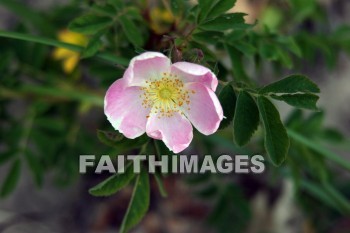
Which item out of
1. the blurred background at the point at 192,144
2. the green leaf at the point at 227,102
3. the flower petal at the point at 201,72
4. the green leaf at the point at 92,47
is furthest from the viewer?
the blurred background at the point at 192,144

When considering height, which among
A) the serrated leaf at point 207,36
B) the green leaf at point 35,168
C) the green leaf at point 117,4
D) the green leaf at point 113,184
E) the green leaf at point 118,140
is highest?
the green leaf at point 117,4

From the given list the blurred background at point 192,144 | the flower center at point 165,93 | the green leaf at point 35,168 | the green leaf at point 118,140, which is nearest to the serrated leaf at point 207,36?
the blurred background at point 192,144

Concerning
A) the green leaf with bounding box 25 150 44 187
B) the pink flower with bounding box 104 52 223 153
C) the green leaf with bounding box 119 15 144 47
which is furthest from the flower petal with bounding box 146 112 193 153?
the green leaf with bounding box 25 150 44 187

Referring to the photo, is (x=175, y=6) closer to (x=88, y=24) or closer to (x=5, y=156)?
(x=88, y=24)

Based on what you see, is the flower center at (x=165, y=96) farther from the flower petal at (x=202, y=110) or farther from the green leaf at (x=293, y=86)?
the green leaf at (x=293, y=86)

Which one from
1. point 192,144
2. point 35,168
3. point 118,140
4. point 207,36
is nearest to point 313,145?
point 207,36

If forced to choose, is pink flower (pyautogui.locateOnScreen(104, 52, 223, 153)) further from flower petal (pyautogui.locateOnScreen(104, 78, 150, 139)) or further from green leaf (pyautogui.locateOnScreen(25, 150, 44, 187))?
green leaf (pyautogui.locateOnScreen(25, 150, 44, 187))

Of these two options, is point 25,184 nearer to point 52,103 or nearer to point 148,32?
point 52,103

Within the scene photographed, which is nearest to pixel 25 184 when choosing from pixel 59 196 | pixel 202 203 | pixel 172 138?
pixel 59 196
